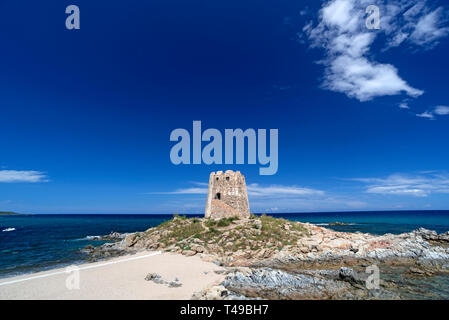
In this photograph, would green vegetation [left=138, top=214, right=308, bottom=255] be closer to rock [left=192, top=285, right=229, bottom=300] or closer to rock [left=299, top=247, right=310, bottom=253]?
rock [left=299, top=247, right=310, bottom=253]

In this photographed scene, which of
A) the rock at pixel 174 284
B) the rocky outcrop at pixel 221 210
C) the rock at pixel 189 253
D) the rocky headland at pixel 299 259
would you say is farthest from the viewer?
the rocky outcrop at pixel 221 210

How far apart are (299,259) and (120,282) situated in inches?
509

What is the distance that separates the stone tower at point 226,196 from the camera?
27016 mm

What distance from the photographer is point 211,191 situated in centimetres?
2744

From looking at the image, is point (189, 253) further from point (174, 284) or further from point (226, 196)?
point (226, 196)

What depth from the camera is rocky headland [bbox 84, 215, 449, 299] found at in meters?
11.6

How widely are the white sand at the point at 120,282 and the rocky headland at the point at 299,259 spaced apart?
1436 millimetres

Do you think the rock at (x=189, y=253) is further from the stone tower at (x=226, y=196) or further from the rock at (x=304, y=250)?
the rock at (x=304, y=250)

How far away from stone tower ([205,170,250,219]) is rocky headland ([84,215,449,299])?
1.62m

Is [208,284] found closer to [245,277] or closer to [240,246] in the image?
[245,277]

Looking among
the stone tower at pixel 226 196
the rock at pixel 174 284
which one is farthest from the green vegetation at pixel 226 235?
the rock at pixel 174 284

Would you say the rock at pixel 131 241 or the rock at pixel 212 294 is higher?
the rock at pixel 212 294

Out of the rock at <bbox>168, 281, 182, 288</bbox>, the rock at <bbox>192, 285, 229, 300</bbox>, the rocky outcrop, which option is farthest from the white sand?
the rocky outcrop
